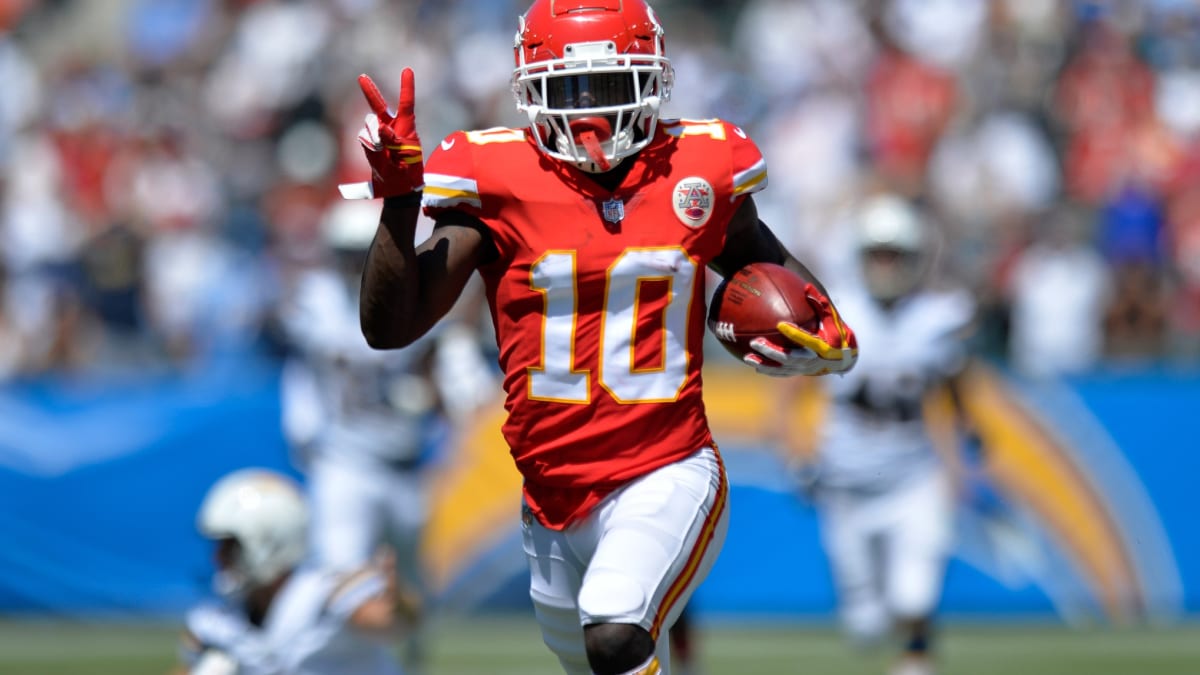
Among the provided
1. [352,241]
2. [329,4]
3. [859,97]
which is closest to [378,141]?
[352,241]

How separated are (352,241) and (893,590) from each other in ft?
9.50

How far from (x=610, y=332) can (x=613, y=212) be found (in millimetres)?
292

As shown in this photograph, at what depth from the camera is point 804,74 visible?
42.9ft

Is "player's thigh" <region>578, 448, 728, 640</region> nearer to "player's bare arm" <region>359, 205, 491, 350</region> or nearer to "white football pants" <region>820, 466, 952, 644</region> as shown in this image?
"player's bare arm" <region>359, 205, 491, 350</region>

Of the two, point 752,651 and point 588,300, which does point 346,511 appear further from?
point 588,300

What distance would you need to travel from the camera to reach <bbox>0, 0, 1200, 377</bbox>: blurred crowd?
36.9 ft

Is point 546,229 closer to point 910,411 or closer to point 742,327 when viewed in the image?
point 742,327

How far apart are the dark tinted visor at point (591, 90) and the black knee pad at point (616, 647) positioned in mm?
1260

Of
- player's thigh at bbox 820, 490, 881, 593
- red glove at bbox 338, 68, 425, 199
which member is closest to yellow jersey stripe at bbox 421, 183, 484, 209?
red glove at bbox 338, 68, 425, 199

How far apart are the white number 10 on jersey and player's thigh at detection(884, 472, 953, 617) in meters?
3.81

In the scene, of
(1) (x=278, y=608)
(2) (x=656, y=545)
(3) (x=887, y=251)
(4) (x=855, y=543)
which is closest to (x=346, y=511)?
(4) (x=855, y=543)

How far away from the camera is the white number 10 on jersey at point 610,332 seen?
4.35 meters

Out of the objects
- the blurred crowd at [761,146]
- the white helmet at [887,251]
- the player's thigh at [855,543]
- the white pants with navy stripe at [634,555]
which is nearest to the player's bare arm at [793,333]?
the white pants with navy stripe at [634,555]

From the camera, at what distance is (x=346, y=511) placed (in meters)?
8.24
